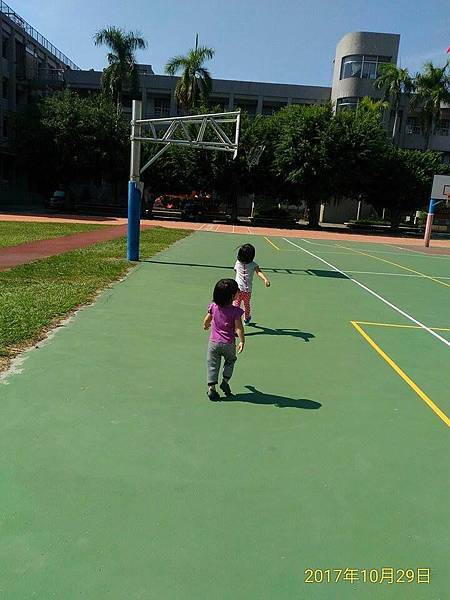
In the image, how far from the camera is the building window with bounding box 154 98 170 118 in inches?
2264

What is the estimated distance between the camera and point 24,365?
5.19 meters

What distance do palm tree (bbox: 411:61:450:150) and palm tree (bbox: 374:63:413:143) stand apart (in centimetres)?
101

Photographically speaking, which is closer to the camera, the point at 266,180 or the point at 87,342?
the point at 87,342

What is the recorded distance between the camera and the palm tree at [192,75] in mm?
43969

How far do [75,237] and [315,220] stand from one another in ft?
90.2

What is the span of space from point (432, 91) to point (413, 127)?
7.16 meters

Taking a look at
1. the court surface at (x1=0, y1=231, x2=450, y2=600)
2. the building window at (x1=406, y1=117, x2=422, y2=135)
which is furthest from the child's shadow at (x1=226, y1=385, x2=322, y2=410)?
the building window at (x1=406, y1=117, x2=422, y2=135)

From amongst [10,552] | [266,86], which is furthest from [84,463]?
[266,86]

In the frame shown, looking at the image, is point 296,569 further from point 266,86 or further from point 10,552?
point 266,86

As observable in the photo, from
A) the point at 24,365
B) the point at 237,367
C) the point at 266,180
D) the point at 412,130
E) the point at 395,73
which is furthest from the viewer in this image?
the point at 412,130

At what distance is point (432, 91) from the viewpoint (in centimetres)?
4788

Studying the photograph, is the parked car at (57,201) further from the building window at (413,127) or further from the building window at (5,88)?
the building window at (413,127)

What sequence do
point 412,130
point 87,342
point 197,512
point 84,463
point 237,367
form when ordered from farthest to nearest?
point 412,130, point 87,342, point 237,367, point 84,463, point 197,512

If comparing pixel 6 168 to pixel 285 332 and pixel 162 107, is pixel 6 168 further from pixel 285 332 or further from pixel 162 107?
pixel 285 332
